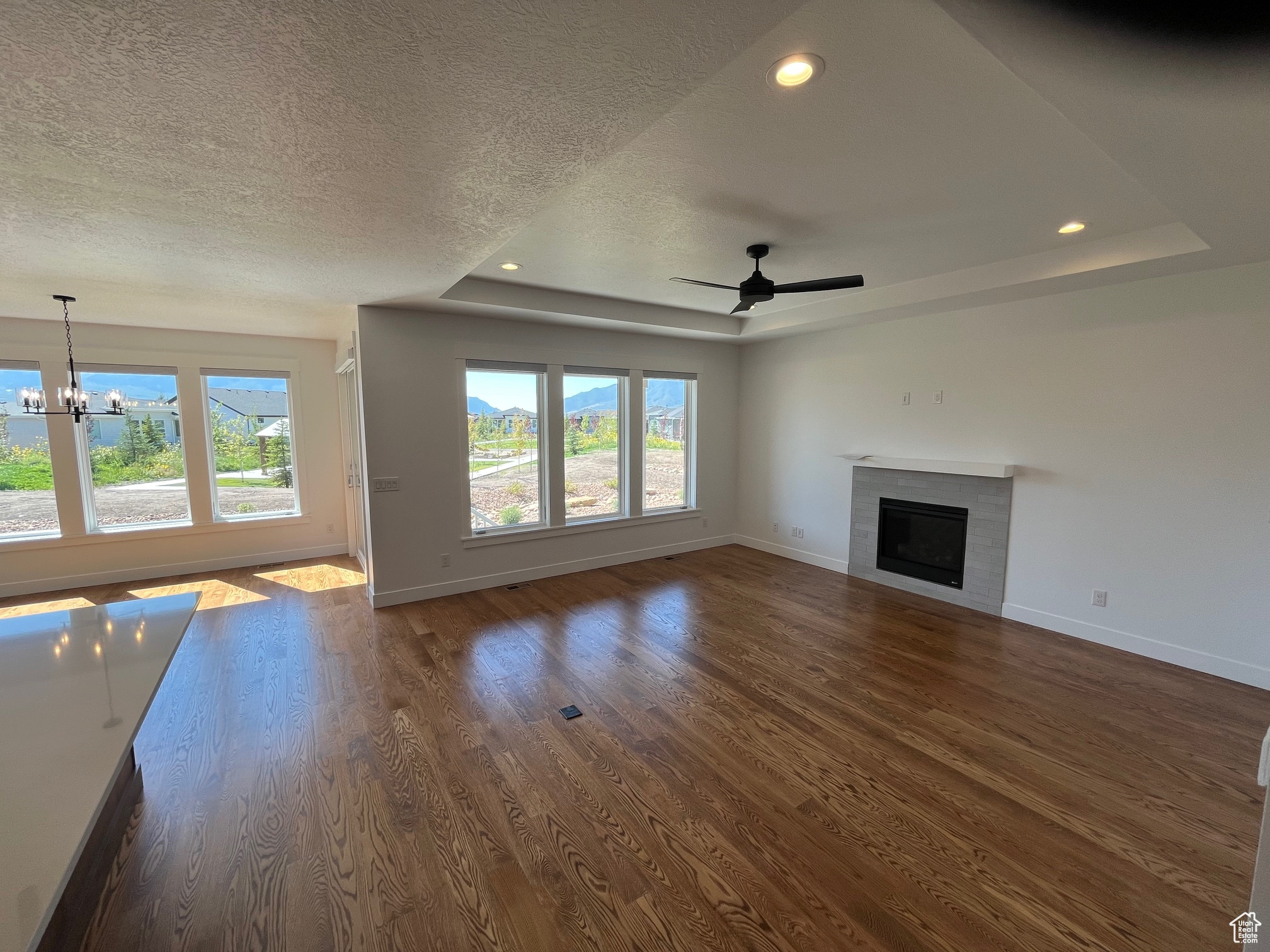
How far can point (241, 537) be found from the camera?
18.3 ft

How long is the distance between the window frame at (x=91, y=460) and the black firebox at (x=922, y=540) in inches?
282

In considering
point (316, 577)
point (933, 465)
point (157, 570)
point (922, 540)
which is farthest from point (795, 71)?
point (157, 570)

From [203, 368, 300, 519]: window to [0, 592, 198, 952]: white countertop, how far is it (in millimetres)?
3913

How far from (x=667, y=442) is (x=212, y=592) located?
190 inches

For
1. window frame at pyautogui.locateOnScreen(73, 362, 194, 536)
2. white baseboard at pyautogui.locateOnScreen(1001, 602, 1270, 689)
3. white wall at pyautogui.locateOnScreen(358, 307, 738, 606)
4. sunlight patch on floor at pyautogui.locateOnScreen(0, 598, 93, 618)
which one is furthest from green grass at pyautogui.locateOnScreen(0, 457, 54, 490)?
white baseboard at pyautogui.locateOnScreen(1001, 602, 1270, 689)

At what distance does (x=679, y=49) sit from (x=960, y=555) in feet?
15.1

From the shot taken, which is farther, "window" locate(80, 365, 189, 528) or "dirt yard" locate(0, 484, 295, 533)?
"window" locate(80, 365, 189, 528)

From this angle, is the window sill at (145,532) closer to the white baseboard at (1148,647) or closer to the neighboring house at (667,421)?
the neighboring house at (667,421)

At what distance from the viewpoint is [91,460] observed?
4934mm

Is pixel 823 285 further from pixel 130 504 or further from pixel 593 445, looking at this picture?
pixel 130 504

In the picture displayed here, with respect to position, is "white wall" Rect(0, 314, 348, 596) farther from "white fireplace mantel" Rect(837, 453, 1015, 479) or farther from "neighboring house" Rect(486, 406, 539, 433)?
"white fireplace mantel" Rect(837, 453, 1015, 479)

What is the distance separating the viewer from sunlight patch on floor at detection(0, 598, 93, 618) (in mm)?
4145

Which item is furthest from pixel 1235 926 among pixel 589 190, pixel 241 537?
pixel 241 537

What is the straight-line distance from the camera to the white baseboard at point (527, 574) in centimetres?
444
